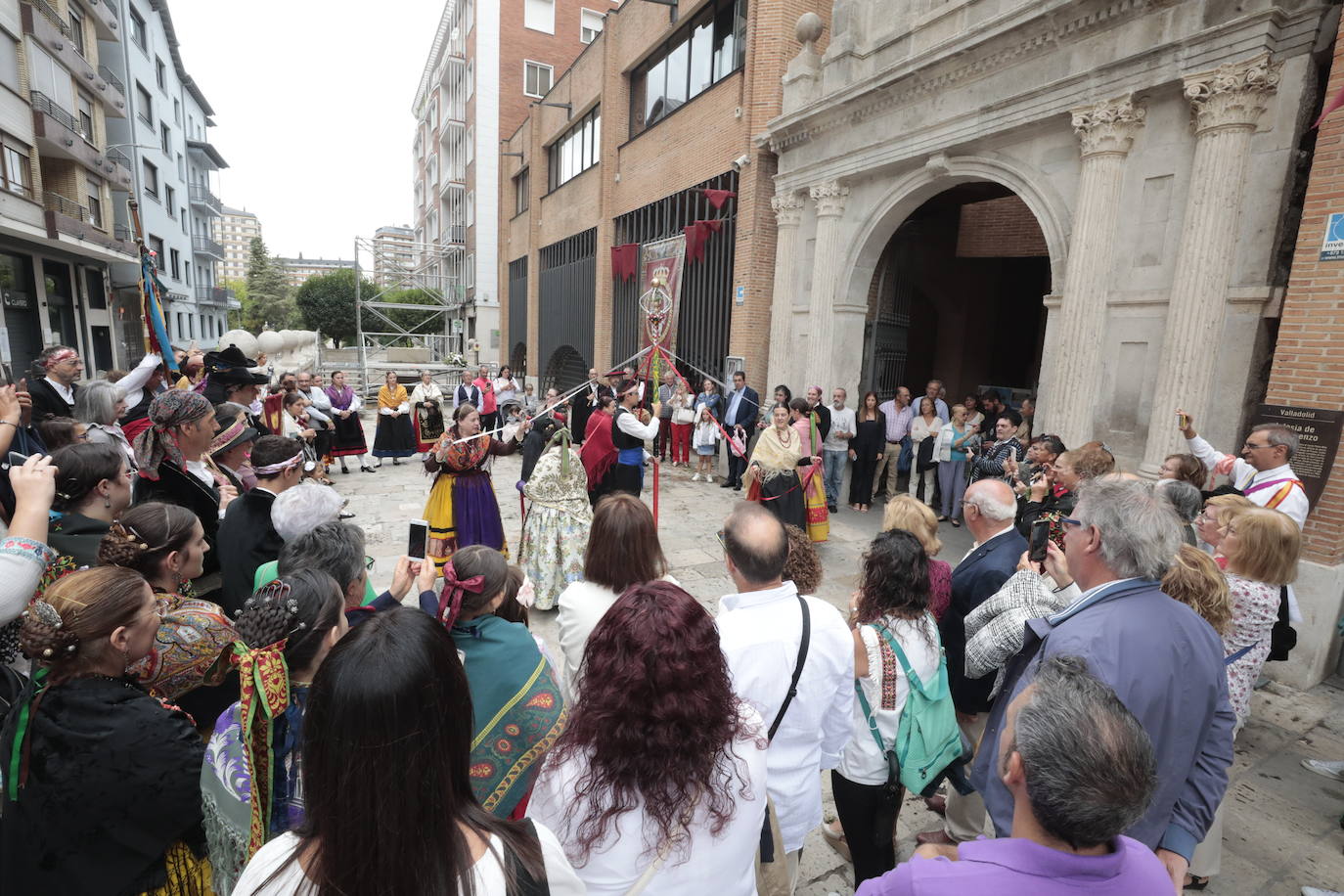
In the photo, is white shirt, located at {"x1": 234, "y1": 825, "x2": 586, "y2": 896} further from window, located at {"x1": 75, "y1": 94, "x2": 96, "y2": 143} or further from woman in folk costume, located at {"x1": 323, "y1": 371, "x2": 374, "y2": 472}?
window, located at {"x1": 75, "y1": 94, "x2": 96, "y2": 143}

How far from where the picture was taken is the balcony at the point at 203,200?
126ft

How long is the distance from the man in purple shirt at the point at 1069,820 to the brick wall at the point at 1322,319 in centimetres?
517

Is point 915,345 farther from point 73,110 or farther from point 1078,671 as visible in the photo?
point 73,110

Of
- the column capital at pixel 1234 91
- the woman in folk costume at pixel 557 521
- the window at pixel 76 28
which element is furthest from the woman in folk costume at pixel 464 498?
the window at pixel 76 28

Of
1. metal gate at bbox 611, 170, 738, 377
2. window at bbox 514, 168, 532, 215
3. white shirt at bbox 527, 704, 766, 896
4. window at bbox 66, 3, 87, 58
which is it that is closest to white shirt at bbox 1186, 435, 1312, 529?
white shirt at bbox 527, 704, 766, 896

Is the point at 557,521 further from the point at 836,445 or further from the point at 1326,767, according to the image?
the point at 1326,767

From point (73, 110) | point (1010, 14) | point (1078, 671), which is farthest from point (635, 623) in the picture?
point (73, 110)

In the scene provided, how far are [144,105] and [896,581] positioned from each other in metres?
40.1

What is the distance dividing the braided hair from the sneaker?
5.23 metres

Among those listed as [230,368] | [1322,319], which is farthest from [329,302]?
[1322,319]

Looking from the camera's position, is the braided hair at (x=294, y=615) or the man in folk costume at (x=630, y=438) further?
the man in folk costume at (x=630, y=438)

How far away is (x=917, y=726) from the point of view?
230 cm

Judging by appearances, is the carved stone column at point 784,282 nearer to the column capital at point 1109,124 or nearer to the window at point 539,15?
the column capital at point 1109,124

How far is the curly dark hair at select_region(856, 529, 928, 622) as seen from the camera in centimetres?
230
